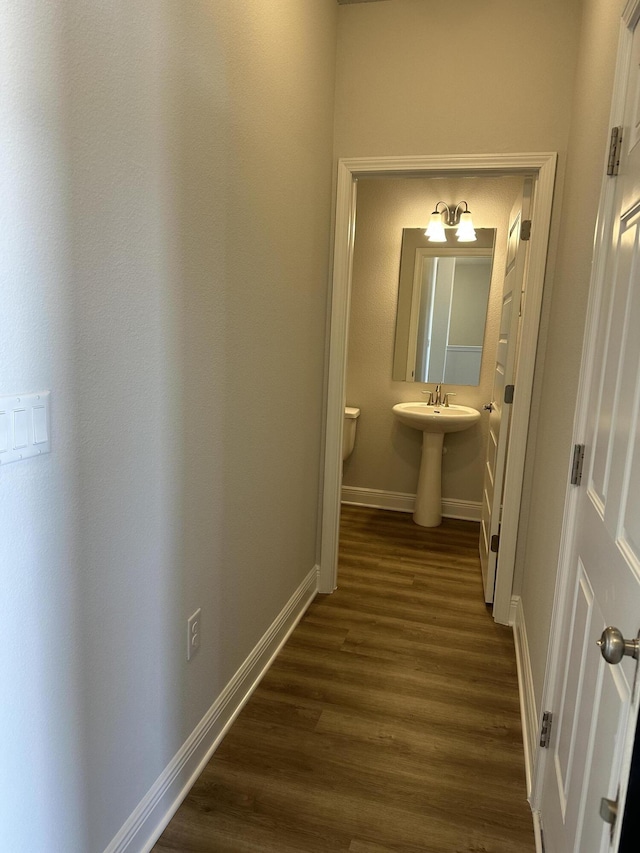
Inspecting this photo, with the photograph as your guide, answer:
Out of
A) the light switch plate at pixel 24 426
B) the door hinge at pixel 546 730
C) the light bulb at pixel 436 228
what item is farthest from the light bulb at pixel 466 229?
the light switch plate at pixel 24 426

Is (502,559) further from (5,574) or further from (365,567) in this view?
(5,574)

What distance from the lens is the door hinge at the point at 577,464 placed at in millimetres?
1451

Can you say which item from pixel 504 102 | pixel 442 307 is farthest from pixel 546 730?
pixel 442 307

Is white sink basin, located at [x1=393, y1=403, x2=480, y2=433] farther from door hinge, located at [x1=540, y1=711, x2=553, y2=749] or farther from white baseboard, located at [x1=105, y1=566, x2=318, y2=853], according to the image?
door hinge, located at [x1=540, y1=711, x2=553, y2=749]

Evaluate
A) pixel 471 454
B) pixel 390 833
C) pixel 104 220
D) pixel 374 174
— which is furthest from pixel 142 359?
pixel 471 454

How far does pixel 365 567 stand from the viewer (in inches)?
133

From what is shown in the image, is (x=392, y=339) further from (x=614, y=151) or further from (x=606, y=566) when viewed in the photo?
(x=606, y=566)

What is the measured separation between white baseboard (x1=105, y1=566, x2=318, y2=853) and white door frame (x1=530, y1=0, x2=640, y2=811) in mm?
970

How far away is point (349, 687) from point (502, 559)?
3.24 feet

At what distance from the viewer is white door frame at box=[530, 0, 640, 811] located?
1297 millimetres

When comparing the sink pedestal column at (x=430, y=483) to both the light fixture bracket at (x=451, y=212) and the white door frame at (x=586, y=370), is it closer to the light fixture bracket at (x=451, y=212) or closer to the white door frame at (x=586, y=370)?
the light fixture bracket at (x=451, y=212)

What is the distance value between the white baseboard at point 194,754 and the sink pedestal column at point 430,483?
178cm

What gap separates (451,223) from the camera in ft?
13.1

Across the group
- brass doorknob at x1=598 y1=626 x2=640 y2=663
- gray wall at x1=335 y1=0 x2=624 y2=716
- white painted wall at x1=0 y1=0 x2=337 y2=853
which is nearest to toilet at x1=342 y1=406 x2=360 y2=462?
gray wall at x1=335 y1=0 x2=624 y2=716
